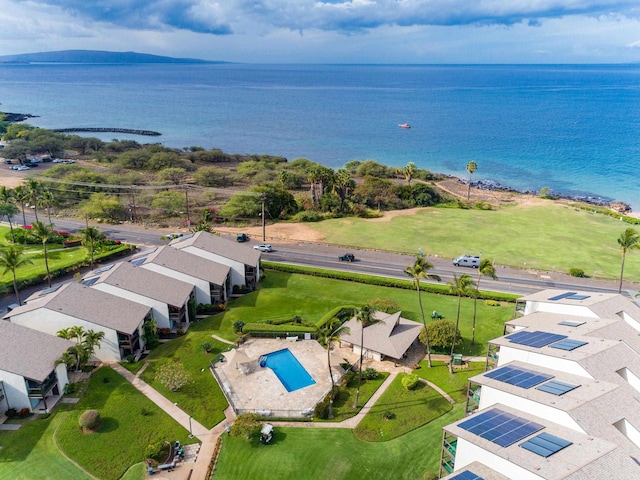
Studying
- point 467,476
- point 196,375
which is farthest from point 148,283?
point 467,476

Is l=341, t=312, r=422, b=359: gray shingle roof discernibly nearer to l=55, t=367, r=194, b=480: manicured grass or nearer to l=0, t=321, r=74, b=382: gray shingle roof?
l=55, t=367, r=194, b=480: manicured grass

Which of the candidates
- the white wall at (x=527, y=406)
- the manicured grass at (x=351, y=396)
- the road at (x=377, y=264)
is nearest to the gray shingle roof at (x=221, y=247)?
the road at (x=377, y=264)

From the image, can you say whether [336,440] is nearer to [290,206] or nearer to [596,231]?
[290,206]

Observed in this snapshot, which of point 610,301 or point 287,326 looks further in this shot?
point 287,326

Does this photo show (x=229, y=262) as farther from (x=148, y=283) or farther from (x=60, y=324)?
(x=60, y=324)

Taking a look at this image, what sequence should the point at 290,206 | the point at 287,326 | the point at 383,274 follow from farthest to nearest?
the point at 290,206
the point at 383,274
the point at 287,326

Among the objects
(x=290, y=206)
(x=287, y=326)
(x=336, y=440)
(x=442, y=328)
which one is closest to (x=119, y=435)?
(x=336, y=440)
